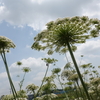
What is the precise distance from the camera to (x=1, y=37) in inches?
316

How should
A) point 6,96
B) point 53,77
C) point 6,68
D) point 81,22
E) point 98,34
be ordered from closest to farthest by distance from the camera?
1. point 6,68
2. point 81,22
3. point 98,34
4. point 6,96
5. point 53,77

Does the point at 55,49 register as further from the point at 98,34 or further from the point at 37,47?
the point at 98,34

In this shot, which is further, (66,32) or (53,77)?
(53,77)

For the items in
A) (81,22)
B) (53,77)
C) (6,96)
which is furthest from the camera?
(53,77)

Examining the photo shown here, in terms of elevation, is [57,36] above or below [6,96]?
above

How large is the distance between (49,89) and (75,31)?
16.8 ft

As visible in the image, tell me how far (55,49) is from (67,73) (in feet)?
18.9

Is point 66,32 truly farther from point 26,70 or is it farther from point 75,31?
point 26,70

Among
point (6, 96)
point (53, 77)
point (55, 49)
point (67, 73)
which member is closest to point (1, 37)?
point (55, 49)

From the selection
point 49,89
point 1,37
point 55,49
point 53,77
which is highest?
point 1,37

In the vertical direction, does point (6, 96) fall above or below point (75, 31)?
below

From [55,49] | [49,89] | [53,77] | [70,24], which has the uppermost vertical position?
[70,24]

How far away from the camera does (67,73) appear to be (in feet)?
43.5

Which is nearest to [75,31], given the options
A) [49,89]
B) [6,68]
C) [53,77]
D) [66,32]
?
[66,32]
